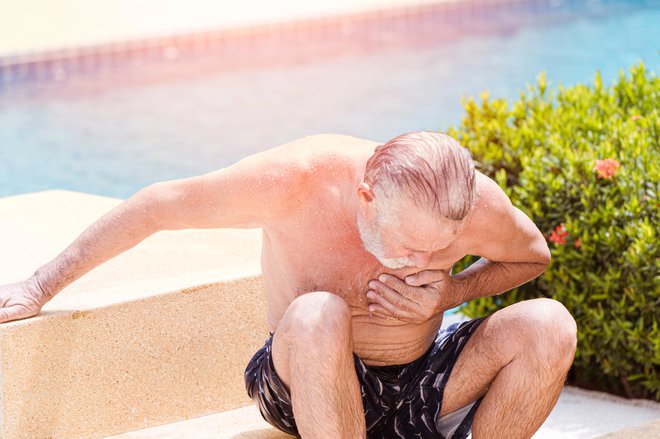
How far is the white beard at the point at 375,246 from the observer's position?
9.47 feet

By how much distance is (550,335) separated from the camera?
2982 mm

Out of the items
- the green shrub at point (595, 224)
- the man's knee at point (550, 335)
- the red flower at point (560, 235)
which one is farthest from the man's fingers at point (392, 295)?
the red flower at point (560, 235)

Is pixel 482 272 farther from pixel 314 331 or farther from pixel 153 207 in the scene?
pixel 153 207

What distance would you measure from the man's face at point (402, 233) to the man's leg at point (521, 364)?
349 millimetres

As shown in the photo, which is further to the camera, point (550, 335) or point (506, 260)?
point (506, 260)

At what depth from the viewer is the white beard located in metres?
2.89

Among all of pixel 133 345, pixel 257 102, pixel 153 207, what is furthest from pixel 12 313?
pixel 257 102

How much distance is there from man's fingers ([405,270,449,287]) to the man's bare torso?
23 millimetres

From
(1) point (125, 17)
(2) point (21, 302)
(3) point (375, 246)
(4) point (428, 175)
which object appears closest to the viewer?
(4) point (428, 175)

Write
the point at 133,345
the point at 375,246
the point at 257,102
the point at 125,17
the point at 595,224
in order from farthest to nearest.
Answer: the point at 125,17
the point at 257,102
the point at 595,224
the point at 133,345
the point at 375,246

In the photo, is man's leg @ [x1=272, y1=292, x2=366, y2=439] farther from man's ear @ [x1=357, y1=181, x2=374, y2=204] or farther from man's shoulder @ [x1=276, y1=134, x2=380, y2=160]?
man's shoulder @ [x1=276, y1=134, x2=380, y2=160]

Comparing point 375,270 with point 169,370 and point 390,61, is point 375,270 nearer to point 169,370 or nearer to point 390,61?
point 169,370

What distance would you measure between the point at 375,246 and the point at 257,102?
35.9ft

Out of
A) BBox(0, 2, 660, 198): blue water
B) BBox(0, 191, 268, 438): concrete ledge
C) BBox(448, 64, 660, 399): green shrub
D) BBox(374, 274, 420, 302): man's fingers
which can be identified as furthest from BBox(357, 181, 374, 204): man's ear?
BBox(0, 2, 660, 198): blue water
